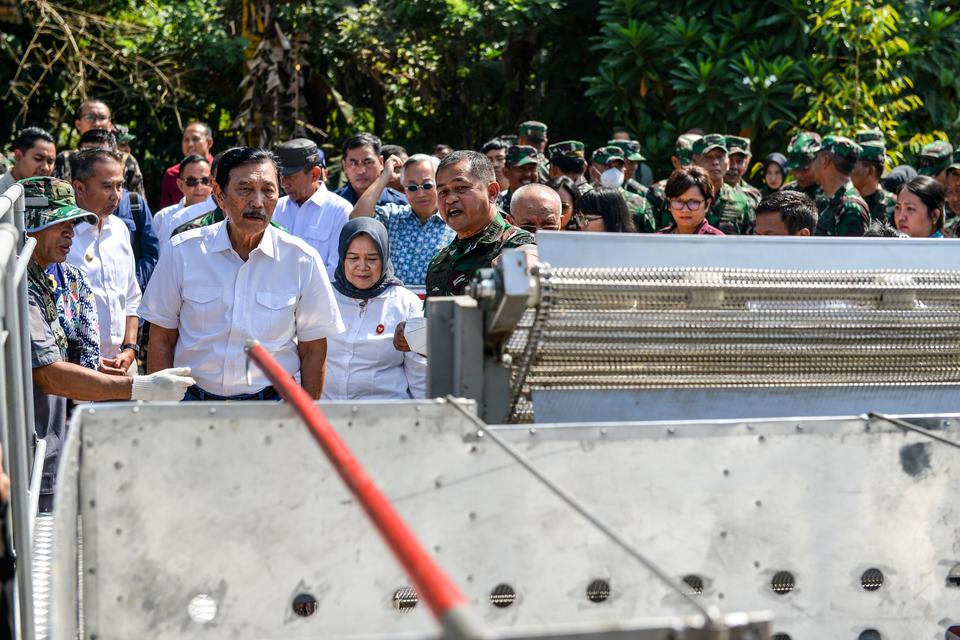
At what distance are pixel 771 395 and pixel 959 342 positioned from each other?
1.84 ft

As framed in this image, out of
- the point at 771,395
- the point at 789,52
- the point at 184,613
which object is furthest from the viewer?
the point at 789,52

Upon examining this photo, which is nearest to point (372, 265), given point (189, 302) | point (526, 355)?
point (189, 302)

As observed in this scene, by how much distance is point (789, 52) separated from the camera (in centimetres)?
1191

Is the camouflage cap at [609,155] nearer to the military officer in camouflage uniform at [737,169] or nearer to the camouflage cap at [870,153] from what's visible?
the military officer in camouflage uniform at [737,169]

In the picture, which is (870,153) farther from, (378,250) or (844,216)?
(378,250)

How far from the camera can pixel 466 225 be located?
4477mm

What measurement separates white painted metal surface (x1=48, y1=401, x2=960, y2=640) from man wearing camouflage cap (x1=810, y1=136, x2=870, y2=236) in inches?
132

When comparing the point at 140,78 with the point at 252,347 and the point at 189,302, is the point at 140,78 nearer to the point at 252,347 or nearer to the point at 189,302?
the point at 189,302

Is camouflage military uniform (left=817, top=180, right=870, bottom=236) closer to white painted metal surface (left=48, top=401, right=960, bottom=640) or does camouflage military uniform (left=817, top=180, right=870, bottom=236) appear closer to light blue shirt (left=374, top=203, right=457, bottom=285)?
light blue shirt (left=374, top=203, right=457, bottom=285)

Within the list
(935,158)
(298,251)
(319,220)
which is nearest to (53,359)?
(298,251)

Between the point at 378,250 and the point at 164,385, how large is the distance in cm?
154

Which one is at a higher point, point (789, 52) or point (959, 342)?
point (789, 52)

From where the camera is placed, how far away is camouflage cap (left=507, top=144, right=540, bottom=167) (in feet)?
26.3

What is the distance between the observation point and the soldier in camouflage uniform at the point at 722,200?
25.0ft
